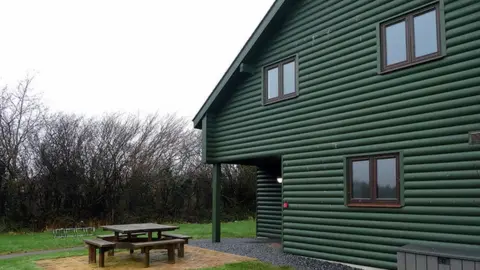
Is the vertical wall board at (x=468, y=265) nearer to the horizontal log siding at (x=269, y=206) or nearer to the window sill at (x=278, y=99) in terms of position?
the window sill at (x=278, y=99)

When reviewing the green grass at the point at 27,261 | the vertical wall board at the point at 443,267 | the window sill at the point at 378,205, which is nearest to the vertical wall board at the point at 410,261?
the vertical wall board at the point at 443,267

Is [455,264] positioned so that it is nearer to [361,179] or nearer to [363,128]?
[361,179]

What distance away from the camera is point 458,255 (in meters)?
6.07

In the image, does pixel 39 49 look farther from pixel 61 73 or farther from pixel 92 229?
pixel 92 229

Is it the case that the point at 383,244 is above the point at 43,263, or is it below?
above

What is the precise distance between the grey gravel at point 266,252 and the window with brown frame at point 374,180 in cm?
138

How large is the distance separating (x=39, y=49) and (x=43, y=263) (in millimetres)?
17702

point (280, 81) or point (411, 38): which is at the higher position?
point (411, 38)

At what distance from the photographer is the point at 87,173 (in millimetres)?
18219

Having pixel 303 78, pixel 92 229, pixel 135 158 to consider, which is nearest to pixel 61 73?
pixel 135 158

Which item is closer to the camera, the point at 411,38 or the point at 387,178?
the point at 411,38

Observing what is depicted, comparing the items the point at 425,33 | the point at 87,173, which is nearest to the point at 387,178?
the point at 425,33

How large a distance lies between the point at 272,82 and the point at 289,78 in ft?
2.29

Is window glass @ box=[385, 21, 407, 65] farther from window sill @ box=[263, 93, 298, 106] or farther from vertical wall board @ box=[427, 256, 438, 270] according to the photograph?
vertical wall board @ box=[427, 256, 438, 270]
